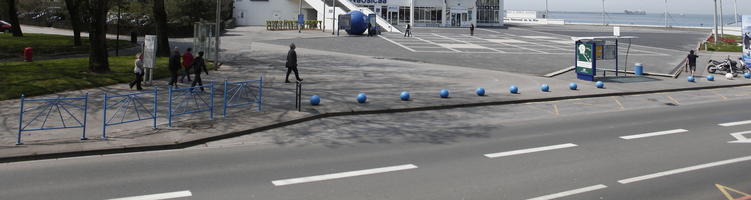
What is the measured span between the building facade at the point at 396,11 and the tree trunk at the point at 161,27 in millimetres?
44220

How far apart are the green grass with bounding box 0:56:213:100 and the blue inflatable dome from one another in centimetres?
3038

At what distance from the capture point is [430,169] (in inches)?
450

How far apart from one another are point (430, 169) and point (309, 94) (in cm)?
1117

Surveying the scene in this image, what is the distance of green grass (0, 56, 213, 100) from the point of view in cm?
2040

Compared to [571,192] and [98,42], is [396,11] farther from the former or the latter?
[571,192]

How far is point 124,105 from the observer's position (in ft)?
53.3

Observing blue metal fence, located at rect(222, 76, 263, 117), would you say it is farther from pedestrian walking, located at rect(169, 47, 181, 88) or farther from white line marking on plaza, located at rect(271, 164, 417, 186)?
white line marking on plaza, located at rect(271, 164, 417, 186)

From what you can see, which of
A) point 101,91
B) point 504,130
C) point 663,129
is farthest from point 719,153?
point 101,91

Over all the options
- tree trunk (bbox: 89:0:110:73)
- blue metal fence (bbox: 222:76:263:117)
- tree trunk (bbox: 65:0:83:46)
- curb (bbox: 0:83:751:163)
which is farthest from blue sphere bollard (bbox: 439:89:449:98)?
tree trunk (bbox: 65:0:83:46)

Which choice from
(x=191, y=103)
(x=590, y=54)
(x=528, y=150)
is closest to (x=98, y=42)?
(x=191, y=103)

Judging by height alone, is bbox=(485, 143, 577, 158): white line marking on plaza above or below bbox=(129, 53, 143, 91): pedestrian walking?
below

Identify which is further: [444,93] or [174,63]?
[174,63]

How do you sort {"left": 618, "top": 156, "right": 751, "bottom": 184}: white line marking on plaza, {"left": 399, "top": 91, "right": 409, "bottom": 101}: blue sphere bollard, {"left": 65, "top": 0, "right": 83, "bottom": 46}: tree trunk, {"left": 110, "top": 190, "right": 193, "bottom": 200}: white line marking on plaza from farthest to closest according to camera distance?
1. {"left": 65, "top": 0, "right": 83, "bottom": 46}: tree trunk
2. {"left": 399, "top": 91, "right": 409, "bottom": 101}: blue sphere bollard
3. {"left": 618, "top": 156, "right": 751, "bottom": 184}: white line marking on plaza
4. {"left": 110, "top": 190, "right": 193, "bottom": 200}: white line marking on plaza

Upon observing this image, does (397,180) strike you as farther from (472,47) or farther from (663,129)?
(472,47)
